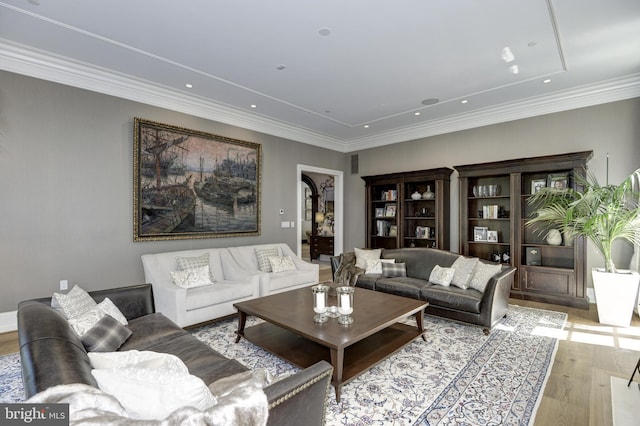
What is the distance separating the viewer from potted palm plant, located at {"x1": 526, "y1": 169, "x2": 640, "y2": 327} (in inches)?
146

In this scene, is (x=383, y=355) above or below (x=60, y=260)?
below

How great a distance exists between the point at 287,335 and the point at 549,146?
194 inches

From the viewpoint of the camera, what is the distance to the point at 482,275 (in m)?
3.82

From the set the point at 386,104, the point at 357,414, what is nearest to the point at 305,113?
the point at 386,104

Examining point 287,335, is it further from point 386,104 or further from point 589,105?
point 589,105

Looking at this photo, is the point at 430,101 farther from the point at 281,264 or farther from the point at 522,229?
the point at 281,264

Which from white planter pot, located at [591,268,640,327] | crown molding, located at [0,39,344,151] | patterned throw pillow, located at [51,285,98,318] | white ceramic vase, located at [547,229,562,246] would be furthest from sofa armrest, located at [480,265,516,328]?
crown molding, located at [0,39,344,151]

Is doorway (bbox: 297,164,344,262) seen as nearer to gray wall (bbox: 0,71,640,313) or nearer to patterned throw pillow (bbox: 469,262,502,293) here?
gray wall (bbox: 0,71,640,313)

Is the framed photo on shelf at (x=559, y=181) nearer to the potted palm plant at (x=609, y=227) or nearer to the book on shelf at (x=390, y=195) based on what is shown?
the potted palm plant at (x=609, y=227)

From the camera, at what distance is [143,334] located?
2400 millimetres

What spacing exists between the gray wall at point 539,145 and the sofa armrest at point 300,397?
17.1 ft

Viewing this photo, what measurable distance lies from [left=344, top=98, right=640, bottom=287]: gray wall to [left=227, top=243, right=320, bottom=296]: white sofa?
114 inches

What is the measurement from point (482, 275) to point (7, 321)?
18.2 feet

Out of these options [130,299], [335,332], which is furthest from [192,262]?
[335,332]
